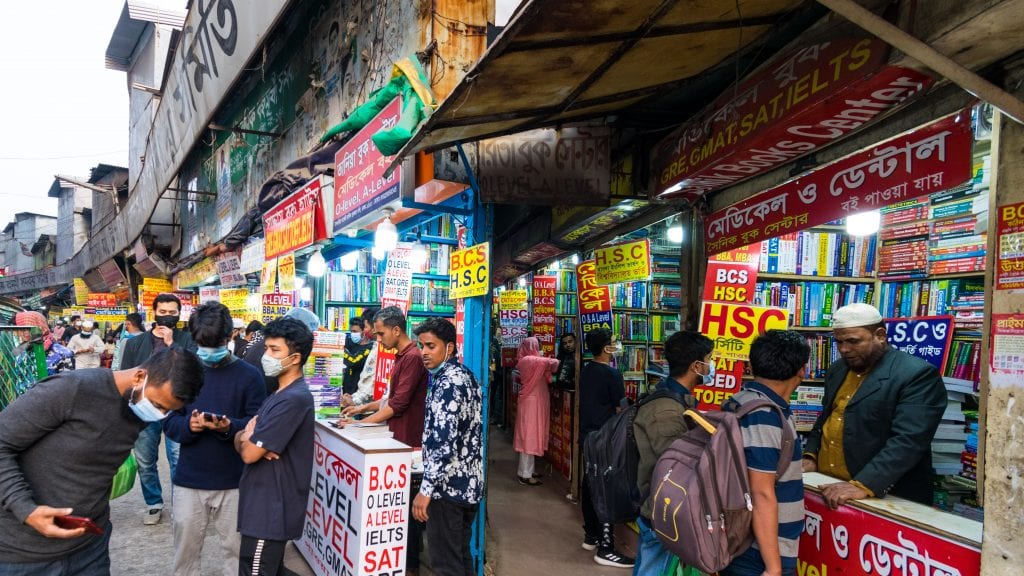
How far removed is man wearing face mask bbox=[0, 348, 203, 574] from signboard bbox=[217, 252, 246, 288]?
8.37 metres

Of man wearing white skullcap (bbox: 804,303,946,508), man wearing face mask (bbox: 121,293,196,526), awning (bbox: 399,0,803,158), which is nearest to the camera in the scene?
awning (bbox: 399,0,803,158)

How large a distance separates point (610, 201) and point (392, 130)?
6.13ft

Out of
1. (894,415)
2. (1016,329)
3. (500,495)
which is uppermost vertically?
(1016,329)

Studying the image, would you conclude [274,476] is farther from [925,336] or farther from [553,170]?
[925,336]

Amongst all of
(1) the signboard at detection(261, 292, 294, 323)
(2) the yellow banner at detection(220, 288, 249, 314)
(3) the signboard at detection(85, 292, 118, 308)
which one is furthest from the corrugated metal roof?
(1) the signboard at detection(261, 292, 294, 323)

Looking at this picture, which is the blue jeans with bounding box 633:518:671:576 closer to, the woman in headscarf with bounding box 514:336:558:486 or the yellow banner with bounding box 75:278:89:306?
the woman in headscarf with bounding box 514:336:558:486

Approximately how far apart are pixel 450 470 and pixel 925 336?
3.77 m

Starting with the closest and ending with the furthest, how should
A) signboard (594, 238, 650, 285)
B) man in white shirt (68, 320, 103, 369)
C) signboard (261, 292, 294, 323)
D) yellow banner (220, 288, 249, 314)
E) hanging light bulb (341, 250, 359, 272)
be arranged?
signboard (594, 238, 650, 285)
signboard (261, 292, 294, 323)
hanging light bulb (341, 250, 359, 272)
yellow banner (220, 288, 249, 314)
man in white shirt (68, 320, 103, 369)

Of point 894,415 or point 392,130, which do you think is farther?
point 392,130

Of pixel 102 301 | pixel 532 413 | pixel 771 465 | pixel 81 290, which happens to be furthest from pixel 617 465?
pixel 81 290

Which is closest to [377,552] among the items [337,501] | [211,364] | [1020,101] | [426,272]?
[337,501]

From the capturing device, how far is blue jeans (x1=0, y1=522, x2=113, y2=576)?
87.8 inches

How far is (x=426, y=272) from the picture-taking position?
9711mm

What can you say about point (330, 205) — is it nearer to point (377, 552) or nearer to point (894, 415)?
point (377, 552)
